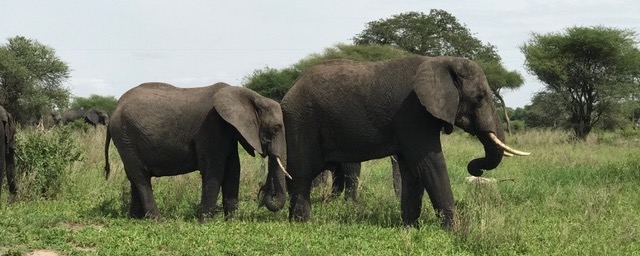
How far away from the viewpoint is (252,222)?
805cm

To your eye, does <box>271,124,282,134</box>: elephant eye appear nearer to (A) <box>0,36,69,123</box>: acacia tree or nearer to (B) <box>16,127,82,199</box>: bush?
(B) <box>16,127,82,199</box>: bush

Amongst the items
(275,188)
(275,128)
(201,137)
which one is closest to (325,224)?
(275,188)

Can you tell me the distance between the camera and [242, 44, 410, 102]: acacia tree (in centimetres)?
3189

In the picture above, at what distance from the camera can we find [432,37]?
1624 inches

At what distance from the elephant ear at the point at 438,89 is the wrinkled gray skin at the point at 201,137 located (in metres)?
1.76

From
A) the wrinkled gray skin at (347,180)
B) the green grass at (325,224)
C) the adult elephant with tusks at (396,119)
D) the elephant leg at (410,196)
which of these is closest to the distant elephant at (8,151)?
the green grass at (325,224)

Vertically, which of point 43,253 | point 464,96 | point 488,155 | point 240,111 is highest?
point 464,96

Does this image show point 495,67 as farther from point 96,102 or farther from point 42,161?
point 96,102

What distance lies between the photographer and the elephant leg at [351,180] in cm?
1048

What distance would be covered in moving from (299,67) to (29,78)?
1466 centimetres

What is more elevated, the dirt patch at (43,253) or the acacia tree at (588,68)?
the acacia tree at (588,68)

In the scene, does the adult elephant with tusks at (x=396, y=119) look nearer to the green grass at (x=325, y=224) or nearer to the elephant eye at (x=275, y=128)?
the elephant eye at (x=275, y=128)

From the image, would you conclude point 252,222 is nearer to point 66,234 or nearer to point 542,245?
point 66,234

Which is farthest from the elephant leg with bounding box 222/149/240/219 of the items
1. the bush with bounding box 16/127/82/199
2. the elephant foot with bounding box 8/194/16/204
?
the elephant foot with bounding box 8/194/16/204
